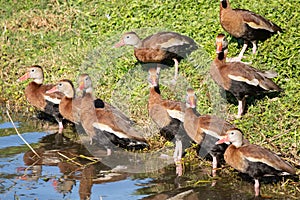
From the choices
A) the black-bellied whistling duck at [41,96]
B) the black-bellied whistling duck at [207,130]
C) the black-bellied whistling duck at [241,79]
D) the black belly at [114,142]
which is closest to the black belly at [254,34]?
the black-bellied whistling duck at [241,79]

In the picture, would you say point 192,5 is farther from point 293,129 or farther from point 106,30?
point 293,129

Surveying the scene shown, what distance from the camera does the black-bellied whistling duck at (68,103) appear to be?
915cm

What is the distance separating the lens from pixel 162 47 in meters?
9.98

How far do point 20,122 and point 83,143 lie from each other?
52.1 inches

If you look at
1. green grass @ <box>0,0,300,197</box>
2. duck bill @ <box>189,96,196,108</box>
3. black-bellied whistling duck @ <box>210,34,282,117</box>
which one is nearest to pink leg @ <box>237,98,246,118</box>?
black-bellied whistling duck @ <box>210,34,282,117</box>

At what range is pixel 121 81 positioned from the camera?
10.1 metres

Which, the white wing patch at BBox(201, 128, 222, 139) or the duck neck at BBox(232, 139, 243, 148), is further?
the white wing patch at BBox(201, 128, 222, 139)

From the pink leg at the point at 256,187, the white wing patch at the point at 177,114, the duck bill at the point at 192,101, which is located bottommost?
the pink leg at the point at 256,187

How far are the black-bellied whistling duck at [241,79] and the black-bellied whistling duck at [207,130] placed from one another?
0.91 metres

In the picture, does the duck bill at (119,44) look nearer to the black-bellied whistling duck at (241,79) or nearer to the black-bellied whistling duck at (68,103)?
the black-bellied whistling duck at (68,103)

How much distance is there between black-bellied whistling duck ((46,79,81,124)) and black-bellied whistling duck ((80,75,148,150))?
377mm

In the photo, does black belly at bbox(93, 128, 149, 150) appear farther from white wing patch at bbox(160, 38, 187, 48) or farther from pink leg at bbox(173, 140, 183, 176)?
white wing patch at bbox(160, 38, 187, 48)

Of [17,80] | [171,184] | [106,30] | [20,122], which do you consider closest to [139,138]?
[171,184]

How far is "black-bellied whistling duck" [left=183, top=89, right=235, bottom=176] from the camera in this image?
762 cm
